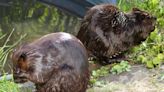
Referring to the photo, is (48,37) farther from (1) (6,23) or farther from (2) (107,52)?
(1) (6,23)

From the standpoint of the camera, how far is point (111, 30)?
194 inches

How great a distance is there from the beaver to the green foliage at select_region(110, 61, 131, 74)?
41.6 inches

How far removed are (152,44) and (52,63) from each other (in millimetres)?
1958

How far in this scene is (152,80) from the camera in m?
4.84

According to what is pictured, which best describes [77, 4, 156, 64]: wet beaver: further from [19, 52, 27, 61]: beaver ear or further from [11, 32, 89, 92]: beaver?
[19, 52, 27, 61]: beaver ear

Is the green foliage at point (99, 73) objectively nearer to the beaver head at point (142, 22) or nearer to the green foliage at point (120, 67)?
the green foliage at point (120, 67)

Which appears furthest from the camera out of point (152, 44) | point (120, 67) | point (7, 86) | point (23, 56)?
point (152, 44)

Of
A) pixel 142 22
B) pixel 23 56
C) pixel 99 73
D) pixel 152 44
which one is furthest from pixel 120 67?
pixel 23 56

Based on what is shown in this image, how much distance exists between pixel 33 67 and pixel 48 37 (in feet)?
0.99

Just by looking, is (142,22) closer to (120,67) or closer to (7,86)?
(120,67)

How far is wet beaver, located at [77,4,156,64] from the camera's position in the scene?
484cm

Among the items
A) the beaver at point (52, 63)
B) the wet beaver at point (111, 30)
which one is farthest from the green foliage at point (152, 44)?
the beaver at point (52, 63)

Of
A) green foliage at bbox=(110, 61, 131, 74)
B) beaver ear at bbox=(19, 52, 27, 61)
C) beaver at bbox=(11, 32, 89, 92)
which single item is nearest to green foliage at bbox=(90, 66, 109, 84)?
green foliage at bbox=(110, 61, 131, 74)

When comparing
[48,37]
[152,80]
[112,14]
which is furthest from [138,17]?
[48,37]
